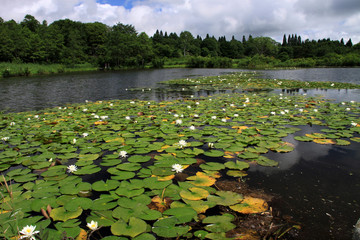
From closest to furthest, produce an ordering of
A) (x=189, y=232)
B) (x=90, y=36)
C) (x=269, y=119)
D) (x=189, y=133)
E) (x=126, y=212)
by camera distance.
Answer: (x=189, y=232)
(x=126, y=212)
(x=189, y=133)
(x=269, y=119)
(x=90, y=36)

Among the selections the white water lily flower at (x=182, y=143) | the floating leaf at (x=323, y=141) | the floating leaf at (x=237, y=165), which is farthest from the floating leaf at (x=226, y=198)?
the floating leaf at (x=323, y=141)

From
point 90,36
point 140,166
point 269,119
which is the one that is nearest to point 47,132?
point 140,166

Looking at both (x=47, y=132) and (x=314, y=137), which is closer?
(x=314, y=137)

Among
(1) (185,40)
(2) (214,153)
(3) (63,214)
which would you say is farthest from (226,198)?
(1) (185,40)

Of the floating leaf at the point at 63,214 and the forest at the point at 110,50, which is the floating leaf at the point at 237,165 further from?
the forest at the point at 110,50

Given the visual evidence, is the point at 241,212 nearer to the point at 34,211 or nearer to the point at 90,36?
the point at 34,211

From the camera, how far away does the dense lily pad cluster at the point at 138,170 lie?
1836mm

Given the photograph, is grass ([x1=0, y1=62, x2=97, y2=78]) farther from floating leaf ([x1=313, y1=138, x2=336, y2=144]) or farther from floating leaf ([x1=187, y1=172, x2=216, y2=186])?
floating leaf ([x1=313, y1=138, x2=336, y2=144])

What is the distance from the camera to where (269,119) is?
5.11 metres

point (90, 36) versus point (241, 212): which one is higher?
point (90, 36)

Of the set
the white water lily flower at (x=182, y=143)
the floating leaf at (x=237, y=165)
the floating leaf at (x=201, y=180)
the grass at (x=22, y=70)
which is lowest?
the floating leaf at (x=201, y=180)

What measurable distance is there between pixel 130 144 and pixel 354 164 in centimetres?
335

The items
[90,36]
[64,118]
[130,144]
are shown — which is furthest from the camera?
[90,36]

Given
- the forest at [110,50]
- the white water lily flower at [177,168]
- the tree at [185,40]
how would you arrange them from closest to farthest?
1. the white water lily flower at [177,168]
2. the forest at [110,50]
3. the tree at [185,40]
